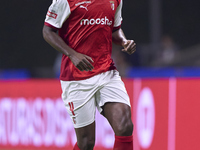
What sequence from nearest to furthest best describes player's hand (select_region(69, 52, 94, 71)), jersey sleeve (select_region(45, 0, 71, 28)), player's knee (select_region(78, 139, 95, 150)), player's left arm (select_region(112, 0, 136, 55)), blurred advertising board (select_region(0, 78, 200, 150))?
player's hand (select_region(69, 52, 94, 71)), jersey sleeve (select_region(45, 0, 71, 28)), player's knee (select_region(78, 139, 95, 150)), player's left arm (select_region(112, 0, 136, 55)), blurred advertising board (select_region(0, 78, 200, 150))

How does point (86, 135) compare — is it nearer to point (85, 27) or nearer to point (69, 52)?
point (69, 52)

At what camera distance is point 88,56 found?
13.6 ft

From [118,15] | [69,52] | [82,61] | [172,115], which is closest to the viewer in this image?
[82,61]

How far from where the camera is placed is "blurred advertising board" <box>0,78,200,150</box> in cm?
594

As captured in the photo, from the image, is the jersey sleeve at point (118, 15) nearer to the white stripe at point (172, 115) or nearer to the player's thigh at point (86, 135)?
the player's thigh at point (86, 135)

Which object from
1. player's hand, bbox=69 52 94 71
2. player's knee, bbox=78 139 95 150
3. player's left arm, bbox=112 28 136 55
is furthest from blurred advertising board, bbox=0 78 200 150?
player's hand, bbox=69 52 94 71

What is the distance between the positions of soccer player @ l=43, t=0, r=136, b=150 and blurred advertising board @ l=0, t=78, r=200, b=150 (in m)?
1.82

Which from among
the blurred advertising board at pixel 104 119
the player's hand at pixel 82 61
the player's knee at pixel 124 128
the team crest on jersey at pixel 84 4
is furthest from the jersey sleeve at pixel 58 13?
the blurred advertising board at pixel 104 119

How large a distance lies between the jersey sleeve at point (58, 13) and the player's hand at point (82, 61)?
14.5 inches

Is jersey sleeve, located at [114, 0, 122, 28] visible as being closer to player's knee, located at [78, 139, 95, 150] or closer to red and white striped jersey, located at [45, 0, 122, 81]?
red and white striped jersey, located at [45, 0, 122, 81]

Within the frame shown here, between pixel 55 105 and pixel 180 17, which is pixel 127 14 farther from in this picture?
pixel 55 105

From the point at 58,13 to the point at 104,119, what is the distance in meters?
2.80

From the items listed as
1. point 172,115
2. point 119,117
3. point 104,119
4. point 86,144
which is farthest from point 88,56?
point 104,119

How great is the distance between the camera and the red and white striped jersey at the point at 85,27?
4.23 meters
